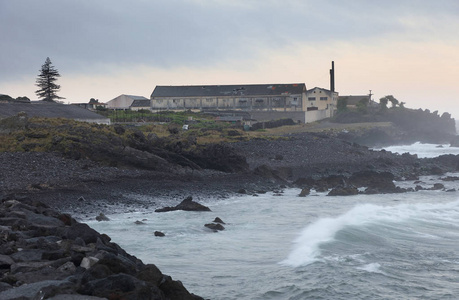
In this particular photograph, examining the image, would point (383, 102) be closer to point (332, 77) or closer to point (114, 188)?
point (332, 77)

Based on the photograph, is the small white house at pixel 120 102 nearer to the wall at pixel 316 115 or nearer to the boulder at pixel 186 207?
the wall at pixel 316 115

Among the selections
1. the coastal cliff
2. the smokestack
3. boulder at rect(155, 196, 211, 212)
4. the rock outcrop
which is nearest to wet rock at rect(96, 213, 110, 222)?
the coastal cliff

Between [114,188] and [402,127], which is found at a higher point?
[402,127]

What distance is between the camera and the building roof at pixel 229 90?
102 m

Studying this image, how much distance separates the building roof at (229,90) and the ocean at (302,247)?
223 ft

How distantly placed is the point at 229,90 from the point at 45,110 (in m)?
49.2

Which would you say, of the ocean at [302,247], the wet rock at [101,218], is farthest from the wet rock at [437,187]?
the wet rock at [101,218]

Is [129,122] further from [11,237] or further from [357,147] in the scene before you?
[11,237]

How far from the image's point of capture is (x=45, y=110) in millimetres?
58531

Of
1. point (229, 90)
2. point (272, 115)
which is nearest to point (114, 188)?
point (272, 115)

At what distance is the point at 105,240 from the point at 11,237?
2554 millimetres

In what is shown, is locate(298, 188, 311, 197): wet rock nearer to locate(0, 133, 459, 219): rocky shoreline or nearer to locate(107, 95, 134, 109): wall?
locate(0, 133, 459, 219): rocky shoreline

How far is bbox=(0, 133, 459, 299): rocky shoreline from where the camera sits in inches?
485

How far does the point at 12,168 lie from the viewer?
32406 mm
